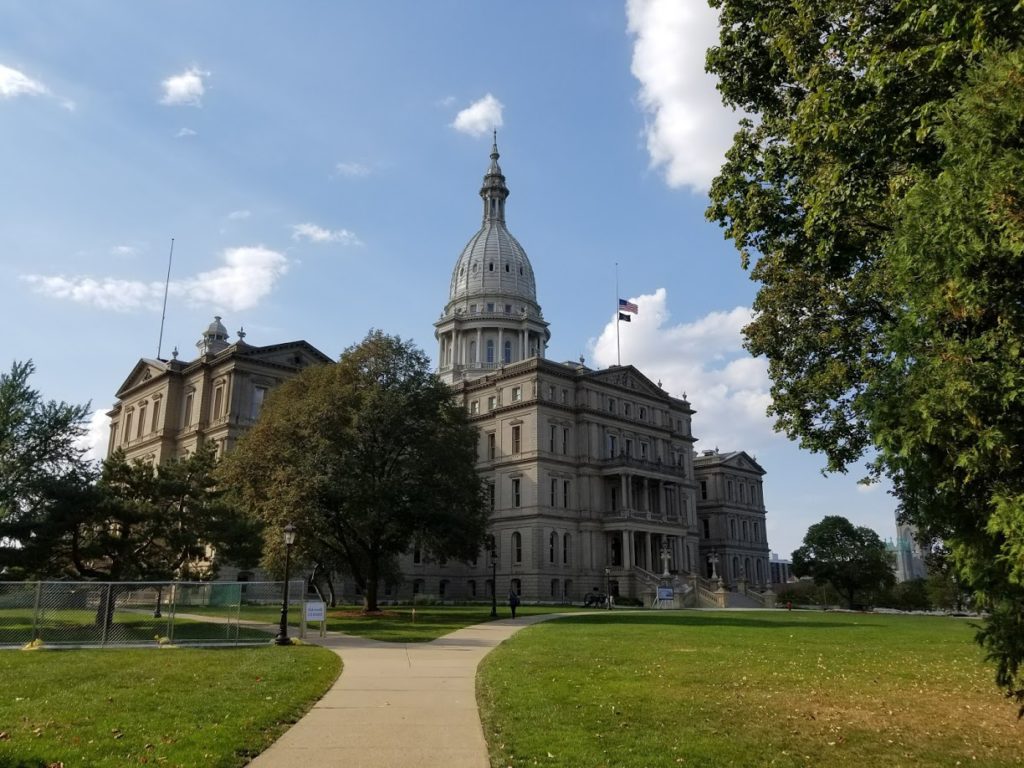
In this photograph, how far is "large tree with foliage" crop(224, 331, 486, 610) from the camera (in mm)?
39156

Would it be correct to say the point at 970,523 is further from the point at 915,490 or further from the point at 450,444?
A: the point at 450,444

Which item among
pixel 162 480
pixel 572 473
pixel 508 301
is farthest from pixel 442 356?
pixel 162 480

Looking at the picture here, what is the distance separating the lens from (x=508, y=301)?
111m

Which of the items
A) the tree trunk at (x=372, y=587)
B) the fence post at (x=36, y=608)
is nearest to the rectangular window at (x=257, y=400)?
the tree trunk at (x=372, y=587)

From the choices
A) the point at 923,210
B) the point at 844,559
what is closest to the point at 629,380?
the point at 844,559

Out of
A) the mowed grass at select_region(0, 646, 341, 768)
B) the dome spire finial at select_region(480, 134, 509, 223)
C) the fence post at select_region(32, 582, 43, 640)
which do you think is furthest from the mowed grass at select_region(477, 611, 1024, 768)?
the dome spire finial at select_region(480, 134, 509, 223)

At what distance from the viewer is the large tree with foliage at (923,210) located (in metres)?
9.75

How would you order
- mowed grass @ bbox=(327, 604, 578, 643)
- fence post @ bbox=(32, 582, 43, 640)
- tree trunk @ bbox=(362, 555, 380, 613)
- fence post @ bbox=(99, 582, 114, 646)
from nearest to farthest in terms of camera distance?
fence post @ bbox=(32, 582, 43, 640) < fence post @ bbox=(99, 582, 114, 646) < mowed grass @ bbox=(327, 604, 578, 643) < tree trunk @ bbox=(362, 555, 380, 613)

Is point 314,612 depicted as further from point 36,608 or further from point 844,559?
point 844,559

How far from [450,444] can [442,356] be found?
67702 millimetres

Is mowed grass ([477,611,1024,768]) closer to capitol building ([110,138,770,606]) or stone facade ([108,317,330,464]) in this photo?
capitol building ([110,138,770,606])

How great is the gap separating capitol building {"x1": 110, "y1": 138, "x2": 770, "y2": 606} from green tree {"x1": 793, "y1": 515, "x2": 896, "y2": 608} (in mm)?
9767

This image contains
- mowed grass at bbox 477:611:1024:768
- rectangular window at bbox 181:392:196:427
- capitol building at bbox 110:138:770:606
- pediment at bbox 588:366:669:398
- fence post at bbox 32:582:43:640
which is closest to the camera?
mowed grass at bbox 477:611:1024:768

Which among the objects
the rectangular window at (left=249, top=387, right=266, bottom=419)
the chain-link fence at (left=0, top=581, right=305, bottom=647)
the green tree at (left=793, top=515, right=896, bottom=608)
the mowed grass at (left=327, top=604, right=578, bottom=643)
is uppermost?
the rectangular window at (left=249, top=387, right=266, bottom=419)
